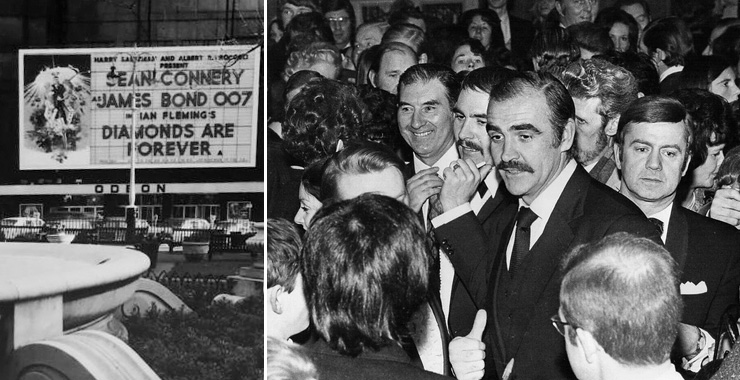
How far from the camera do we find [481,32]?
2992 mm

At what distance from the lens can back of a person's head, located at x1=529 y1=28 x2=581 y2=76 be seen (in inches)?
115

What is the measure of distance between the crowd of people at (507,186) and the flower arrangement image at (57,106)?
755 millimetres

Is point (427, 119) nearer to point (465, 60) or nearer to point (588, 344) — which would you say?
point (465, 60)

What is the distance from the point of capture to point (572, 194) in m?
2.79

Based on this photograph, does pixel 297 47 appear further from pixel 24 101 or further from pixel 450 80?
pixel 24 101

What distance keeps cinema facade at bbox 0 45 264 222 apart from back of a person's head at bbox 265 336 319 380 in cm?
46

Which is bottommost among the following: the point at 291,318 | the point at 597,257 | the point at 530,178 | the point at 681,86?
the point at 291,318

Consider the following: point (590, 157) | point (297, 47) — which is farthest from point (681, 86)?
point (297, 47)

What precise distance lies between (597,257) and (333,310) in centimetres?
72

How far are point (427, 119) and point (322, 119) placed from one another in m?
0.32

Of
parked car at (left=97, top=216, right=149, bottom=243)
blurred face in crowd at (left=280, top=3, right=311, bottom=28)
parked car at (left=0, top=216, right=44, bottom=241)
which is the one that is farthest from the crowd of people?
parked car at (left=0, top=216, right=44, bottom=241)

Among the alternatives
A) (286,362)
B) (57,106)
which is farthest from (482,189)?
(57,106)

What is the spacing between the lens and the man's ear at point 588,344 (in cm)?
246

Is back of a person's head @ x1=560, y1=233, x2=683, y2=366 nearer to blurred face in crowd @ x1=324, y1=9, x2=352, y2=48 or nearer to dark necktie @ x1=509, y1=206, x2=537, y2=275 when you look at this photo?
dark necktie @ x1=509, y1=206, x2=537, y2=275
